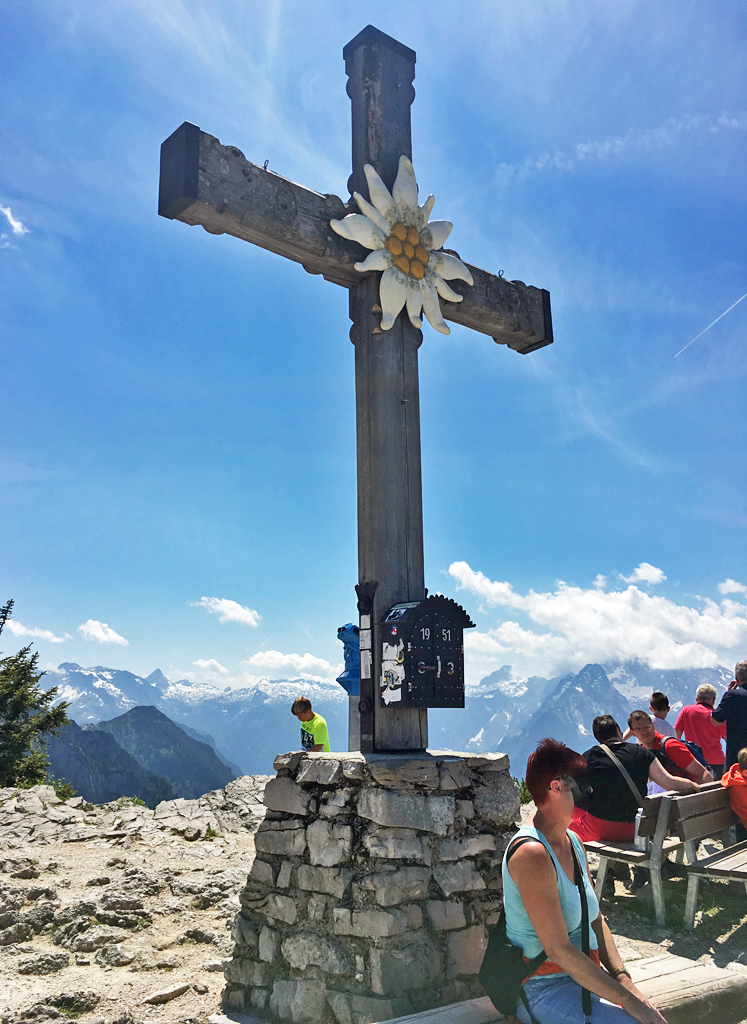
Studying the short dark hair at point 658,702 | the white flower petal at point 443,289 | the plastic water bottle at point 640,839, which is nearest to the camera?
the plastic water bottle at point 640,839

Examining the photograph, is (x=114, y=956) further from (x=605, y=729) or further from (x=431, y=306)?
(x=431, y=306)

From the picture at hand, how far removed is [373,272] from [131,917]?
206 inches

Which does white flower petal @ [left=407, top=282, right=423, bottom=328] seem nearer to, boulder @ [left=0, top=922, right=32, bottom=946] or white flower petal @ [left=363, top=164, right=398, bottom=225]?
white flower petal @ [left=363, top=164, right=398, bottom=225]

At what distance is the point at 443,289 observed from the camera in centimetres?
570

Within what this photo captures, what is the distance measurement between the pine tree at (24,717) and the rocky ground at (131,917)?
9.62 m

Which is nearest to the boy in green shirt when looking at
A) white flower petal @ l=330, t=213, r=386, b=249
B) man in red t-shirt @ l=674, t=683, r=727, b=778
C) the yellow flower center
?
the yellow flower center

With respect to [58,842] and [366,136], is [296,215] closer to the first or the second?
[366,136]

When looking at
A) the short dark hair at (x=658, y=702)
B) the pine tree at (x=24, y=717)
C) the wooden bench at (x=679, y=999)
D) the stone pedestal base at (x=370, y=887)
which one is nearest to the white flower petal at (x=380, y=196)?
the stone pedestal base at (x=370, y=887)

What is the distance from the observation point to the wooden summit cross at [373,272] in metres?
4.63

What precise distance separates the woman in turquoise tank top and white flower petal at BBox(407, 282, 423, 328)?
3.53m

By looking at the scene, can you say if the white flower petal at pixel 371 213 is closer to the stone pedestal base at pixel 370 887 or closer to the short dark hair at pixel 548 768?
the stone pedestal base at pixel 370 887

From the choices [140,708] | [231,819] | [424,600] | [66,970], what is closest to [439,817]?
[424,600]

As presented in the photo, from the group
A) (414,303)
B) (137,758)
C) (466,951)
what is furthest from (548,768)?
(137,758)

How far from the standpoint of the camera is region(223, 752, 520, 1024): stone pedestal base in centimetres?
373
